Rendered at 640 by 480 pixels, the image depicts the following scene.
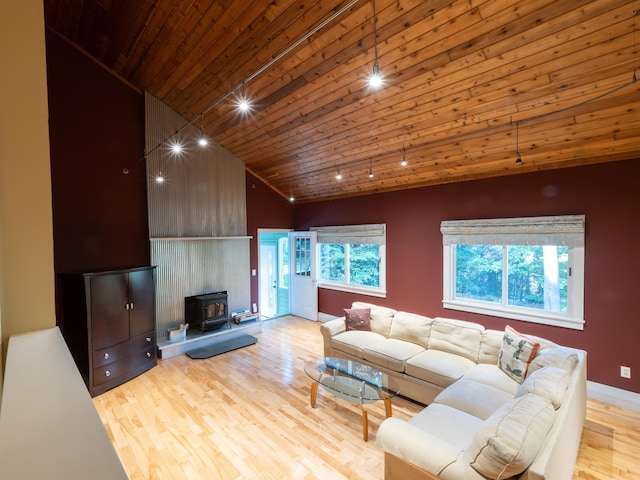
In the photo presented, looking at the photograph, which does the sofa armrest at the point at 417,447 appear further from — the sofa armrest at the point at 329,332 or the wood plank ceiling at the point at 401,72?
the wood plank ceiling at the point at 401,72

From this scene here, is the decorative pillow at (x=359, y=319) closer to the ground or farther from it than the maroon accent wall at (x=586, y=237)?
closer to the ground

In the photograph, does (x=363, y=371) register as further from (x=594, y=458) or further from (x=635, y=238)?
(x=635, y=238)

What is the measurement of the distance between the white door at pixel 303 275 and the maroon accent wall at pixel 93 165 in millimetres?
3118

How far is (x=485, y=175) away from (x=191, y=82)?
433cm

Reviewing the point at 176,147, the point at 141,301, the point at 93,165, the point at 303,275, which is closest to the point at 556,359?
the point at 141,301

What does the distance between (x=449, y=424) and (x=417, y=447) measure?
1.98 ft

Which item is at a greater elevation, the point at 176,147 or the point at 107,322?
the point at 176,147

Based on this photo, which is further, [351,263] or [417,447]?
[351,263]

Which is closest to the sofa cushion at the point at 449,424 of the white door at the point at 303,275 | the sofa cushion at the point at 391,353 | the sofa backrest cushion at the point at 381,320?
the sofa cushion at the point at 391,353

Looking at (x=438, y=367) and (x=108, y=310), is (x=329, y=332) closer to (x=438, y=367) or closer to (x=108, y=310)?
(x=438, y=367)

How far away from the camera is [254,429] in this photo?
9.95 ft

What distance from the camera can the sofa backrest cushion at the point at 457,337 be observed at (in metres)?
3.55

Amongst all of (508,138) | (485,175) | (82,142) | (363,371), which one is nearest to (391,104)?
(508,138)

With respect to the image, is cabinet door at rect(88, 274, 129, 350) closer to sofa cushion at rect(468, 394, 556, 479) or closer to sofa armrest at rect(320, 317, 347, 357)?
sofa armrest at rect(320, 317, 347, 357)
